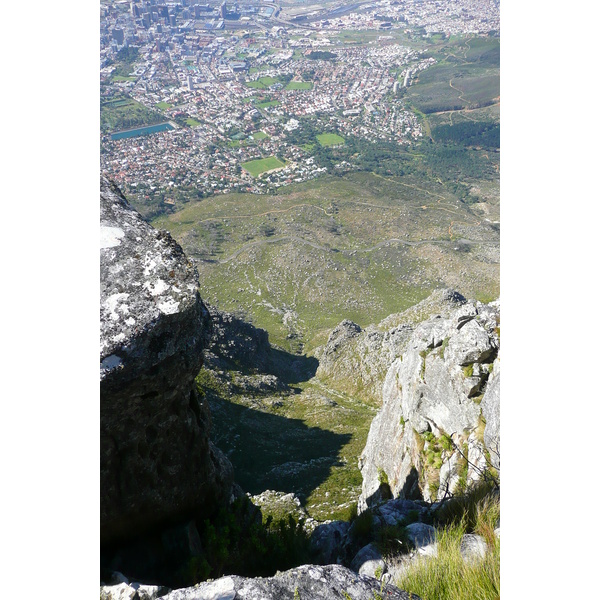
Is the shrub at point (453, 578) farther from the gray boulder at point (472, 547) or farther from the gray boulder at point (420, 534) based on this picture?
the gray boulder at point (420, 534)

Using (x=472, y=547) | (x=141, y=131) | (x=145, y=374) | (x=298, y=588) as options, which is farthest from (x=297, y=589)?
(x=141, y=131)

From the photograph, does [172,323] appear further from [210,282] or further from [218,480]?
[210,282]

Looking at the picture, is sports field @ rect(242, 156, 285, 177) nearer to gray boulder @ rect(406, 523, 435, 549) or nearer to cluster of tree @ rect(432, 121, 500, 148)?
cluster of tree @ rect(432, 121, 500, 148)

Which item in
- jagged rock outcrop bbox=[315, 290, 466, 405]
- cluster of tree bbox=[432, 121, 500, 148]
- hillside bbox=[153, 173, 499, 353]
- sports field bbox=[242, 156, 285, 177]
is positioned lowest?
hillside bbox=[153, 173, 499, 353]

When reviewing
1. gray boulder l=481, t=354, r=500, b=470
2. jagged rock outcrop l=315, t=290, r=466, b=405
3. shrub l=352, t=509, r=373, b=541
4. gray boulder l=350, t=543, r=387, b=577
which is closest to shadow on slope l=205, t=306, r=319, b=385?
jagged rock outcrop l=315, t=290, r=466, b=405

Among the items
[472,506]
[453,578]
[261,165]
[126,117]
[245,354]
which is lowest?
[245,354]

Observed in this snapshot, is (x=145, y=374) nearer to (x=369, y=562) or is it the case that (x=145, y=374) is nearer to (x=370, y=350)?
(x=369, y=562)
